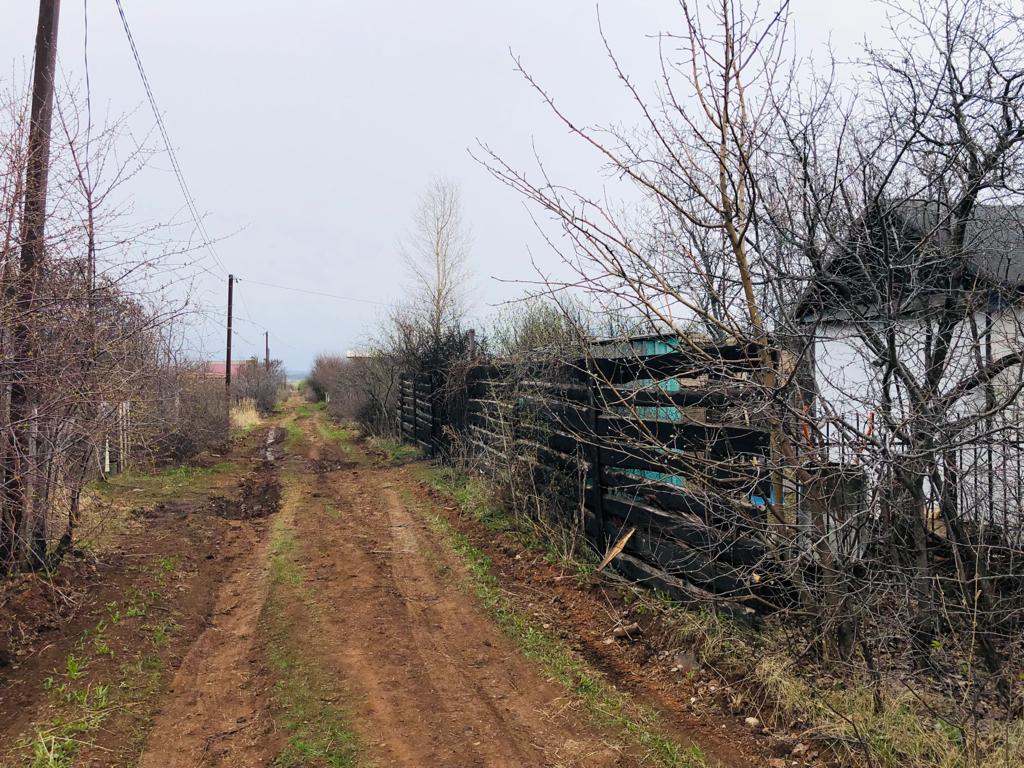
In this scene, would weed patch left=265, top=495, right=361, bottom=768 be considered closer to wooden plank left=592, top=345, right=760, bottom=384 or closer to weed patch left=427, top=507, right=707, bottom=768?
weed patch left=427, top=507, right=707, bottom=768

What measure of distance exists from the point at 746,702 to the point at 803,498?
1.24 metres

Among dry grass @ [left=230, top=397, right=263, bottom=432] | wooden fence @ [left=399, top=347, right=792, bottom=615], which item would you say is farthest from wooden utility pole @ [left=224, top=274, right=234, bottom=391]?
wooden fence @ [left=399, top=347, right=792, bottom=615]

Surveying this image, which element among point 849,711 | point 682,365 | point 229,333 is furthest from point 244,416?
point 849,711

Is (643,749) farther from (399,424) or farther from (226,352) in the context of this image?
(226,352)

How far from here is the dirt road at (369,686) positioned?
3.34 m

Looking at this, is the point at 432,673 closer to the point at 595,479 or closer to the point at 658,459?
the point at 658,459

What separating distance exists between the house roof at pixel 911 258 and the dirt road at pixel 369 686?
2.49 meters

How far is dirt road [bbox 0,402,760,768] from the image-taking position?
3344 millimetres

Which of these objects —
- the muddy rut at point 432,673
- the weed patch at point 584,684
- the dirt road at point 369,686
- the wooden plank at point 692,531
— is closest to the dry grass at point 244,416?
the muddy rut at point 432,673

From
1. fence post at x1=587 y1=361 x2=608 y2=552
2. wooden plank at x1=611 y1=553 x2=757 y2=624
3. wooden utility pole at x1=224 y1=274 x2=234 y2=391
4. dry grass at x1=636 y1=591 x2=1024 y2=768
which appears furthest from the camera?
wooden utility pole at x1=224 y1=274 x2=234 y2=391

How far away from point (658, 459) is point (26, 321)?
4820mm

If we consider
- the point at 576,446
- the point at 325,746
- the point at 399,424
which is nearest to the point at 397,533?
the point at 576,446

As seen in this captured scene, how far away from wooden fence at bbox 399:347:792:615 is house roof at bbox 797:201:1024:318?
0.67m

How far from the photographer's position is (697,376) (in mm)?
4539
